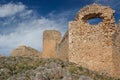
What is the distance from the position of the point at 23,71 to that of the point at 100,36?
7.04 meters

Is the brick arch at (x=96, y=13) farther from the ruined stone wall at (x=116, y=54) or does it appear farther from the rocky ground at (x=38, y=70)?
the rocky ground at (x=38, y=70)

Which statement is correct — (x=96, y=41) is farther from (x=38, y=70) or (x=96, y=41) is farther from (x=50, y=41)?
(x=50, y=41)

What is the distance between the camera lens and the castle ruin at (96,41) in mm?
19719

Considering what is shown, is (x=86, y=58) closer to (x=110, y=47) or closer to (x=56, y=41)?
(x=110, y=47)

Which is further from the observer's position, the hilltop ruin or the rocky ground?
the hilltop ruin

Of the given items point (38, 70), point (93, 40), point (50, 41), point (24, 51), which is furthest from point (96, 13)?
point (24, 51)

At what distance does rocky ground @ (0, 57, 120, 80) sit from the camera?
1387cm

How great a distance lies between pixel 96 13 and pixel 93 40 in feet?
6.07

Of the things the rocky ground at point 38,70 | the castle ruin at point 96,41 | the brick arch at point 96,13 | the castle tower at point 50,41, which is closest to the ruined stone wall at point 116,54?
the castle ruin at point 96,41

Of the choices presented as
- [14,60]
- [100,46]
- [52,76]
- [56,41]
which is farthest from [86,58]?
[56,41]

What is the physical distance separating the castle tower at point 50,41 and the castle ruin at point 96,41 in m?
14.1

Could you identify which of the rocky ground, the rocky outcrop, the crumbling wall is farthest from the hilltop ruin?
the rocky outcrop

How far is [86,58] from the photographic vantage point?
20.0m

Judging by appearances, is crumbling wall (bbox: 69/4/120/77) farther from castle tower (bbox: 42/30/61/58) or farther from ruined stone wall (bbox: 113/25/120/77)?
castle tower (bbox: 42/30/61/58)
